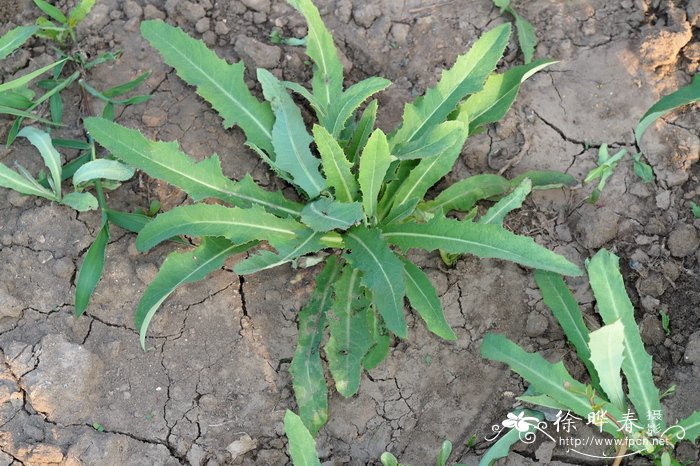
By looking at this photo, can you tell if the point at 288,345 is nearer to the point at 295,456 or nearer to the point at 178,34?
the point at 295,456

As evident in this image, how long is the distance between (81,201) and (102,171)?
15cm

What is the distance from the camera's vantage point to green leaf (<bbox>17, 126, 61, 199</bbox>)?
3180mm

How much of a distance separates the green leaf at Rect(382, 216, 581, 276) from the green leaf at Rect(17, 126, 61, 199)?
139 centimetres

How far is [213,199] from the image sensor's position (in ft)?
10.9

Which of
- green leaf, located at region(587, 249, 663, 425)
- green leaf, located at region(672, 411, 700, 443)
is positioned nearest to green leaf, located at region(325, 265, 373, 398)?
green leaf, located at region(587, 249, 663, 425)

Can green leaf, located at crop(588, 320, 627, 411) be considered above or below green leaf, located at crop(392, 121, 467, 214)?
below

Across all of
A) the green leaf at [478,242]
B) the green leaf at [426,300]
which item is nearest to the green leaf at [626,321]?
the green leaf at [478,242]

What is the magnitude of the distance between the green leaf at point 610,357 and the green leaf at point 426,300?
52 centimetres

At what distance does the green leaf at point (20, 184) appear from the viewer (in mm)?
3094

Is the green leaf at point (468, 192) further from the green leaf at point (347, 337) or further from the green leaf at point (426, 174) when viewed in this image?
the green leaf at point (347, 337)

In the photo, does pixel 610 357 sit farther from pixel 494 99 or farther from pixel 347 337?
pixel 494 99

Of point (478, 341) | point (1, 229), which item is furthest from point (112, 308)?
point (478, 341)

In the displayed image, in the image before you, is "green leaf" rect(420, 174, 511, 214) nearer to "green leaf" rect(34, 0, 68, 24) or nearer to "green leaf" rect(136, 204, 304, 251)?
"green leaf" rect(136, 204, 304, 251)

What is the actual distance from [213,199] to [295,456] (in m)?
1.17
